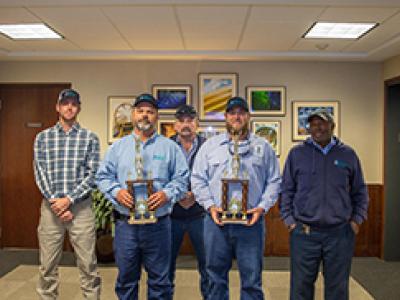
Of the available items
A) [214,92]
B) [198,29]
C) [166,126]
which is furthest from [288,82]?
[198,29]

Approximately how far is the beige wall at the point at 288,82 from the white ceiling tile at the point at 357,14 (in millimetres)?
1617

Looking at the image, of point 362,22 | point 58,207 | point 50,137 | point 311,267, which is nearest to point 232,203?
point 311,267

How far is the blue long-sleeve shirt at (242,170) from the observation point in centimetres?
256

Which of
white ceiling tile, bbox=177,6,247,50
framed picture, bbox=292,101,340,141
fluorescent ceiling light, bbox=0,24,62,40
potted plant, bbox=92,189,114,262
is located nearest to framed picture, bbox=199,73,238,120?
white ceiling tile, bbox=177,6,247,50

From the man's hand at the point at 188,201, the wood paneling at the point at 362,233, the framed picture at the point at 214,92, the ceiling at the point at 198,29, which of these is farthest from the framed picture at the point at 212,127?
the man's hand at the point at 188,201

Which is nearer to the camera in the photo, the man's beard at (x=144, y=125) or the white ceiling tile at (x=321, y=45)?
the man's beard at (x=144, y=125)

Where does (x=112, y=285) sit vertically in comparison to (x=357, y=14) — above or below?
below

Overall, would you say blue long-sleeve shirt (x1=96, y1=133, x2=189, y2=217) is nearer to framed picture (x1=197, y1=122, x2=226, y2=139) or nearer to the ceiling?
the ceiling

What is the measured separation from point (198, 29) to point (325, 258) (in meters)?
2.21

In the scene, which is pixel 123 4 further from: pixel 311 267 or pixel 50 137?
pixel 311 267

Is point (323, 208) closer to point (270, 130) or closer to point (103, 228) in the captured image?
point (270, 130)

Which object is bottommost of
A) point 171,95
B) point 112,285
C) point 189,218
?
point 112,285

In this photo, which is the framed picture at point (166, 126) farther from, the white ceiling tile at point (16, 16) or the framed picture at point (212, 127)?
the white ceiling tile at point (16, 16)

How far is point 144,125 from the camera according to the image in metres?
2.59
